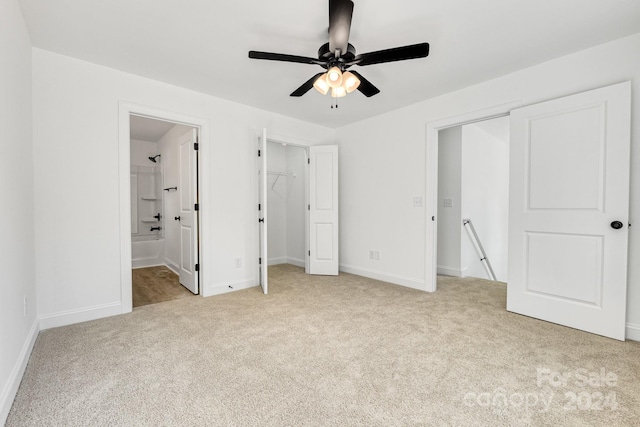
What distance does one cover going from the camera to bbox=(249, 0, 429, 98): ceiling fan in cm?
163

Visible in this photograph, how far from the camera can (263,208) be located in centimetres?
350

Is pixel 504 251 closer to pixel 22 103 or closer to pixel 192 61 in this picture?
pixel 192 61

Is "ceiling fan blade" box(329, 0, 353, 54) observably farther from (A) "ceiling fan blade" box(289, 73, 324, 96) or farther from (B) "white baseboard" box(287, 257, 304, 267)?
(B) "white baseboard" box(287, 257, 304, 267)

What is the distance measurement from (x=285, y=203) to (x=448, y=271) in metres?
3.16

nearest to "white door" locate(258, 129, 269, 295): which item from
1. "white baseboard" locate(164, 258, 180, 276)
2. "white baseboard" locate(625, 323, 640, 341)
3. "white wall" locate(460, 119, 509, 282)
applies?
"white baseboard" locate(164, 258, 180, 276)

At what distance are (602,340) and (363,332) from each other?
1850 millimetres

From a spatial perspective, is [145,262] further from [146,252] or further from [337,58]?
[337,58]

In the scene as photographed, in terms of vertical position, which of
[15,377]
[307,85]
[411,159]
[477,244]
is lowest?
[15,377]

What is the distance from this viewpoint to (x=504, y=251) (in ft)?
19.2

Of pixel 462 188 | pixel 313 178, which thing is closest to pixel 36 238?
pixel 313 178

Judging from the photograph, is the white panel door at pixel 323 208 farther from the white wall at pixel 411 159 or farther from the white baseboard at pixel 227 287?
the white baseboard at pixel 227 287

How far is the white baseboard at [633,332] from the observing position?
2.20 m

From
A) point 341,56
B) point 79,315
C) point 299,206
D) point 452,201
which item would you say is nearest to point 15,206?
point 79,315

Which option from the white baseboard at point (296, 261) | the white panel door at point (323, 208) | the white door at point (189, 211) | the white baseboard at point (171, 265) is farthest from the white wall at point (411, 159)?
the white baseboard at point (171, 265)
